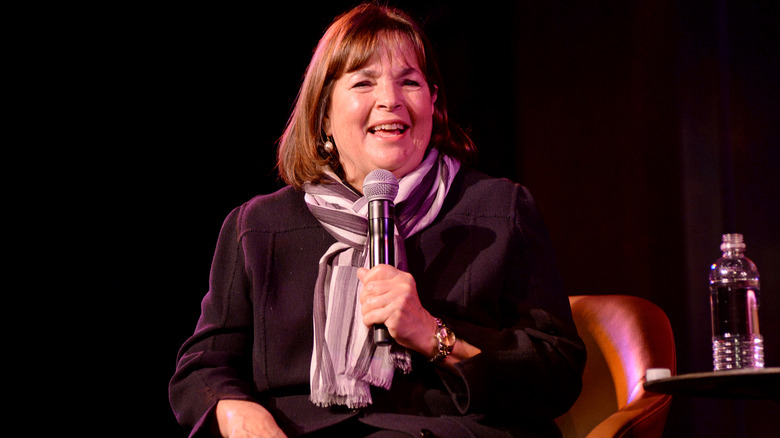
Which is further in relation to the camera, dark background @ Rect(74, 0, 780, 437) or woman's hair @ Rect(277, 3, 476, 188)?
dark background @ Rect(74, 0, 780, 437)

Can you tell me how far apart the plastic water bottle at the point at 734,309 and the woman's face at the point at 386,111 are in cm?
80

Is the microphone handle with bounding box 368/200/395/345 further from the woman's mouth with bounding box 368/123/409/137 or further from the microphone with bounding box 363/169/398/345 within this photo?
the woman's mouth with bounding box 368/123/409/137

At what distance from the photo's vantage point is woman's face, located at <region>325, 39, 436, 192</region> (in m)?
1.93

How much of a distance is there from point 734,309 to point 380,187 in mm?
1131

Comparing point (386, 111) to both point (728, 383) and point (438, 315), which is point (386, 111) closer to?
point (438, 315)

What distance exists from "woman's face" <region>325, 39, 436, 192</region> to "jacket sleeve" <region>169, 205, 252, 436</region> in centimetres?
39

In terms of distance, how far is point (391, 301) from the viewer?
1.51 meters

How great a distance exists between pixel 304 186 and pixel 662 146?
1.85 metres

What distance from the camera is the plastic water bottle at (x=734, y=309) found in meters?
1.93

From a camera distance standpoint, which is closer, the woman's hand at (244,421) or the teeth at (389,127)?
the woman's hand at (244,421)

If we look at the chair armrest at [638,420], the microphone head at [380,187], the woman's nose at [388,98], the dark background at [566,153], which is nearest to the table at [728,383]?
the chair armrest at [638,420]

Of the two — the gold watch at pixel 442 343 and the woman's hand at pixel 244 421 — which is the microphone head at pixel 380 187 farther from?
the woman's hand at pixel 244 421

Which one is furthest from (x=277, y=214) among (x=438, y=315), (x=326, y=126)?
(x=438, y=315)

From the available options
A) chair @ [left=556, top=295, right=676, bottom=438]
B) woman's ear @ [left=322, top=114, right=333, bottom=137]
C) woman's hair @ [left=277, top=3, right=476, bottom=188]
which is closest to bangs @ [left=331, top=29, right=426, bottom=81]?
woman's hair @ [left=277, top=3, right=476, bottom=188]
